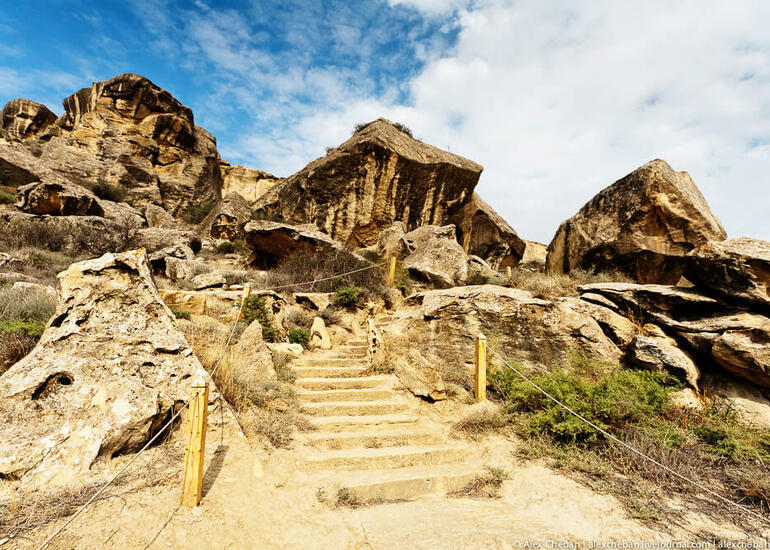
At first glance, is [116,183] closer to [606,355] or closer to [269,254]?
[269,254]

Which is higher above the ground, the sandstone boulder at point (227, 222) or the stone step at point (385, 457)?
the sandstone boulder at point (227, 222)

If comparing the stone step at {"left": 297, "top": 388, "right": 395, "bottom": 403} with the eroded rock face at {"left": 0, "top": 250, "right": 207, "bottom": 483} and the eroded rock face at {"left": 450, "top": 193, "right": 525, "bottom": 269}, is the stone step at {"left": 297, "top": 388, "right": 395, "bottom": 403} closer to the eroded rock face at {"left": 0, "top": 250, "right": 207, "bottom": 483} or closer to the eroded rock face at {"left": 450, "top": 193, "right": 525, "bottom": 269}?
the eroded rock face at {"left": 0, "top": 250, "right": 207, "bottom": 483}

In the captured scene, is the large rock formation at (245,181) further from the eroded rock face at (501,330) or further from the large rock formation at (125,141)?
the eroded rock face at (501,330)

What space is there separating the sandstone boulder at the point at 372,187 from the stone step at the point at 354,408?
9818 millimetres

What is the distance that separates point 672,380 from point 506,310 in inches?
102

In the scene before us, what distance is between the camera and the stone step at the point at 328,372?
5.94m

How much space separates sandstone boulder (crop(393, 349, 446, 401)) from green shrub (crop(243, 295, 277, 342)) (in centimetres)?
277

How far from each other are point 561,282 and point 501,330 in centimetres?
319

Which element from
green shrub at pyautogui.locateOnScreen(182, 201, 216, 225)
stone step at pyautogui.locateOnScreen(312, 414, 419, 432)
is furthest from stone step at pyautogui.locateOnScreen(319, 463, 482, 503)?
green shrub at pyautogui.locateOnScreen(182, 201, 216, 225)

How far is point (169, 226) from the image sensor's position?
50.4ft

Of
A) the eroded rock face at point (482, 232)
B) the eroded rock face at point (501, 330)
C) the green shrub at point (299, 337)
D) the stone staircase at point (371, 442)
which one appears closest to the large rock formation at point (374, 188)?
the eroded rock face at point (482, 232)

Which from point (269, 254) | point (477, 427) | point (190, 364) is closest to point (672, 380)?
point (477, 427)

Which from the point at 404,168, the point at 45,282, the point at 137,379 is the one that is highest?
the point at 404,168

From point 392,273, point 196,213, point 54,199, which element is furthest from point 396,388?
point 196,213
